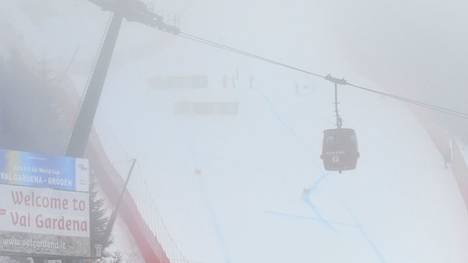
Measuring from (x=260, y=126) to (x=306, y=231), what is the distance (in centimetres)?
88

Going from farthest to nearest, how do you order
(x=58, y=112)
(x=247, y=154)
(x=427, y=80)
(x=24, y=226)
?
(x=427, y=80) < (x=247, y=154) < (x=58, y=112) < (x=24, y=226)

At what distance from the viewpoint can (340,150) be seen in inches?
291

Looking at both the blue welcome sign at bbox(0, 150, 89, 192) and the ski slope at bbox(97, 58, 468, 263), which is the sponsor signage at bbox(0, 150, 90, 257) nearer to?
the blue welcome sign at bbox(0, 150, 89, 192)

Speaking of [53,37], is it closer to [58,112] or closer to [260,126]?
[58,112]

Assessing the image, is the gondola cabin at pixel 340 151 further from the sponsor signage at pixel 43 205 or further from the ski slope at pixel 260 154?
the sponsor signage at pixel 43 205

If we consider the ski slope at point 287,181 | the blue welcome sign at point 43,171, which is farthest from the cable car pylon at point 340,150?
the blue welcome sign at point 43,171

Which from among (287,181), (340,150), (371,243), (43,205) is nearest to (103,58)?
(43,205)

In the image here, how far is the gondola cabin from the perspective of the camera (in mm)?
7352

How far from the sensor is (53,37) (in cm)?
719

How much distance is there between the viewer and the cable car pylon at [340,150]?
7355 mm

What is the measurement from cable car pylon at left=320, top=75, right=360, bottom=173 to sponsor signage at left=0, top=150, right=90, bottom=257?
71.4 inches

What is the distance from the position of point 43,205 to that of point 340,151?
2231 millimetres

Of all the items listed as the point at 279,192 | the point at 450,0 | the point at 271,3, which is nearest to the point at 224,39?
the point at 271,3

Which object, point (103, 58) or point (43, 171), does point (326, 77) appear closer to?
point (103, 58)
